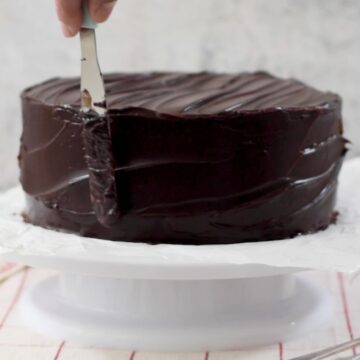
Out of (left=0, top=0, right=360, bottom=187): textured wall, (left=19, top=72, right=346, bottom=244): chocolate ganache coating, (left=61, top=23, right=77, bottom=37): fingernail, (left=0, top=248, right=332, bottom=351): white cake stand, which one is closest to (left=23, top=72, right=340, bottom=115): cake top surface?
(left=19, top=72, right=346, bottom=244): chocolate ganache coating

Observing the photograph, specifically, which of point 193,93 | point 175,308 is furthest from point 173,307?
point 193,93

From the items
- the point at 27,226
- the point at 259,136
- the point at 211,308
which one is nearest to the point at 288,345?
the point at 211,308

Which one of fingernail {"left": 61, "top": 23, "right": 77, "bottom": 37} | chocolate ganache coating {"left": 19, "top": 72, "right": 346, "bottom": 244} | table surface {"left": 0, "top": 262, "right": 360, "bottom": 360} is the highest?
fingernail {"left": 61, "top": 23, "right": 77, "bottom": 37}

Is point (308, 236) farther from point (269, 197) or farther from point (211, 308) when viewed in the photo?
point (211, 308)

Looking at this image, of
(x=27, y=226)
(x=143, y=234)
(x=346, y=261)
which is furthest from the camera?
(x=27, y=226)

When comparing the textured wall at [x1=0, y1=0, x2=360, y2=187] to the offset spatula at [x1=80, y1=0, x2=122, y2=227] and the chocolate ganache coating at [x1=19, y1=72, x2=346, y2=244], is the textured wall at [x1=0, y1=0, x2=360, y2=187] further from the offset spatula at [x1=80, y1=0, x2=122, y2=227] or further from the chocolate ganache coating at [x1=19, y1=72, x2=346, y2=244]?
the offset spatula at [x1=80, y1=0, x2=122, y2=227]

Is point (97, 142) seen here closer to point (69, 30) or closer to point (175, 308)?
point (69, 30)
